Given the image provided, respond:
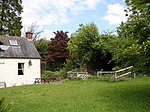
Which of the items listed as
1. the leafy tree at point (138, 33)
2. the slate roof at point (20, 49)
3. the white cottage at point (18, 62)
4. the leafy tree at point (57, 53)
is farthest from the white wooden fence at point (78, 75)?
the leafy tree at point (138, 33)

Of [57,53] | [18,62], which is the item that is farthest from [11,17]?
[18,62]

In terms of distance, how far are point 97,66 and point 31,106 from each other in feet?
75.9

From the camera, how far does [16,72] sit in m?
28.6

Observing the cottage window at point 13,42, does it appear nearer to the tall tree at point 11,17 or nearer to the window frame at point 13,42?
the window frame at point 13,42

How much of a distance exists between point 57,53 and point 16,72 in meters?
17.9

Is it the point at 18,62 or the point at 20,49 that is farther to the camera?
the point at 20,49

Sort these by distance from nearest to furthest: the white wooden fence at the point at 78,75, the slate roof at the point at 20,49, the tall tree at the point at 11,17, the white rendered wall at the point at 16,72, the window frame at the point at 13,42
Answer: the white rendered wall at the point at 16,72 < the slate roof at the point at 20,49 < the window frame at the point at 13,42 < the white wooden fence at the point at 78,75 < the tall tree at the point at 11,17

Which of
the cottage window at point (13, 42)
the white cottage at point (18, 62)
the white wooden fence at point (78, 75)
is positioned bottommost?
the white wooden fence at point (78, 75)

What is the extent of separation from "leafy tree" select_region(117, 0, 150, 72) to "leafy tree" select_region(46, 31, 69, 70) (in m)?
31.9

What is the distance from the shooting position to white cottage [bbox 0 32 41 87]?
27.7m

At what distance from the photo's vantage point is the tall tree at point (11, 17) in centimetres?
4247

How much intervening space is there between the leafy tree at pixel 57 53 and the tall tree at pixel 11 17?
21.2 ft

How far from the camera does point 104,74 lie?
30516 mm

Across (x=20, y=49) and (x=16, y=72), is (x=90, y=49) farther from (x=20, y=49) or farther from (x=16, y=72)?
(x=16, y=72)
